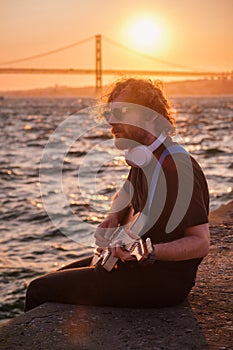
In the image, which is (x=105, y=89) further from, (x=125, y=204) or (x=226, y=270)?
(x=226, y=270)

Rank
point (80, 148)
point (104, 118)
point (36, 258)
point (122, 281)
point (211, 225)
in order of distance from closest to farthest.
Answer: point (122, 281) → point (104, 118) → point (211, 225) → point (36, 258) → point (80, 148)

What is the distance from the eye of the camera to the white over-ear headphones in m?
2.74

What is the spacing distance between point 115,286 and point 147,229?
1.12 feet

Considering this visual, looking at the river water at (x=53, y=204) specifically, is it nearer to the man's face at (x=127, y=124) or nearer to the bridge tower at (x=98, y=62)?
the man's face at (x=127, y=124)

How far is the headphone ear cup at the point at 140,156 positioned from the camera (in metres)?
2.73

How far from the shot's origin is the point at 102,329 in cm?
276

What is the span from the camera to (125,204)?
10.7 feet

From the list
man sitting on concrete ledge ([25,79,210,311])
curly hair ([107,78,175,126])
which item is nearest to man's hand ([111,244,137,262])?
man sitting on concrete ledge ([25,79,210,311])

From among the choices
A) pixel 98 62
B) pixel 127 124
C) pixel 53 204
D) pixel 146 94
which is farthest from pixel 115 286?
pixel 98 62

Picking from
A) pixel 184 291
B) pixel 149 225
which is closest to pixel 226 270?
pixel 184 291

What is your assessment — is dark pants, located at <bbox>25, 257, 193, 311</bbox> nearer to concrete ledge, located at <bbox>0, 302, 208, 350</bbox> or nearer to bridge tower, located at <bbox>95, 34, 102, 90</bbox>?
concrete ledge, located at <bbox>0, 302, 208, 350</bbox>

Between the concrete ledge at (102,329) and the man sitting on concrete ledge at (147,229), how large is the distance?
69mm

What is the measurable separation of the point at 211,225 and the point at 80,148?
1784cm

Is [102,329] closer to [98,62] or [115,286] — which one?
[115,286]
